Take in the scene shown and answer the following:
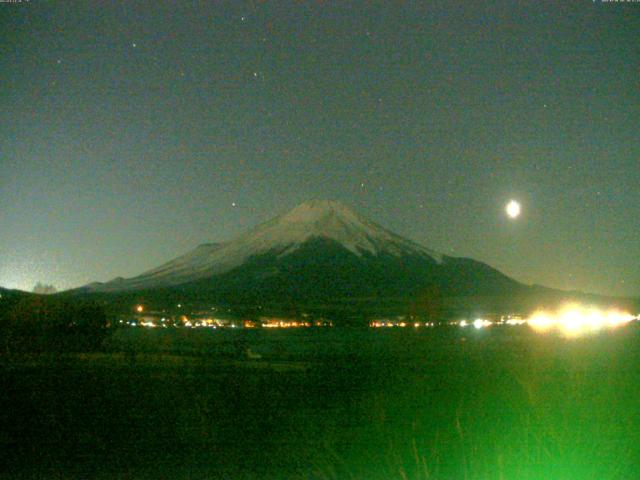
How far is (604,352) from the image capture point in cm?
4028

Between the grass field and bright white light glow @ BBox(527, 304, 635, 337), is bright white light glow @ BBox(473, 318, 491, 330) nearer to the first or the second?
A: bright white light glow @ BBox(527, 304, 635, 337)

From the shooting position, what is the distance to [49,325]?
44.0 m

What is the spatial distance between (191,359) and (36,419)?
2025 cm

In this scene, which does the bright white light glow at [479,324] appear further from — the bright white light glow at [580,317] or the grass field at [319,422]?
the grass field at [319,422]

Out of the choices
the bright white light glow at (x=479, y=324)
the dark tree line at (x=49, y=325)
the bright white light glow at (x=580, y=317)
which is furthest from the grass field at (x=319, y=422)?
the bright white light glow at (x=580, y=317)

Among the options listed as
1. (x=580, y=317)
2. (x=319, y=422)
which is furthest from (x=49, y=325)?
(x=580, y=317)

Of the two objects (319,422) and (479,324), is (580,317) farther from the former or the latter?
(319,422)

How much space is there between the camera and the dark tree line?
42562 millimetres

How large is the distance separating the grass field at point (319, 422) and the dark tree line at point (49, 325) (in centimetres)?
1317

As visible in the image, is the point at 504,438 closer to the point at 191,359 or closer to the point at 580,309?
the point at 191,359

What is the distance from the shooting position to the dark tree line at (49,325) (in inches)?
1676

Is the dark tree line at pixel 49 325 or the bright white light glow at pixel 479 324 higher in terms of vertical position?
the dark tree line at pixel 49 325

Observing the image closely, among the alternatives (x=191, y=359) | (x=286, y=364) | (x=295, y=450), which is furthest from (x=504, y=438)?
(x=191, y=359)

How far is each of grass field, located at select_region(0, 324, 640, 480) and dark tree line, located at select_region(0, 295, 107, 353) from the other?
43.2 feet
